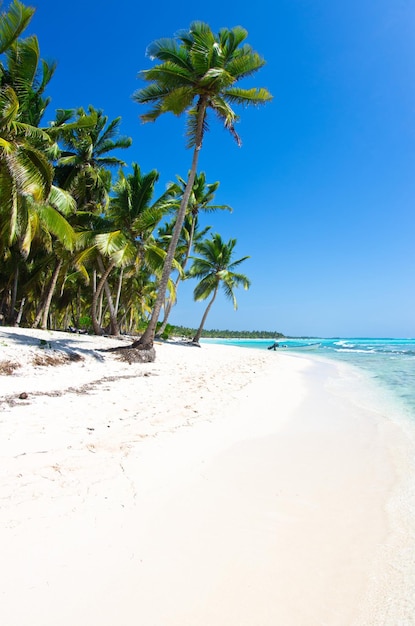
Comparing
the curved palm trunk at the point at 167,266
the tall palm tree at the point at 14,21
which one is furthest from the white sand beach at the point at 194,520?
the tall palm tree at the point at 14,21

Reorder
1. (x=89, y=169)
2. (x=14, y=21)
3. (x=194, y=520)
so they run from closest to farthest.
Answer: (x=194, y=520) < (x=14, y=21) < (x=89, y=169)

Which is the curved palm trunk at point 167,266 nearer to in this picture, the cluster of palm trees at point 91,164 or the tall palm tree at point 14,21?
the cluster of palm trees at point 91,164

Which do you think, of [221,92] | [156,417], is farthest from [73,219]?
[156,417]

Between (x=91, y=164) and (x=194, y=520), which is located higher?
(x=91, y=164)

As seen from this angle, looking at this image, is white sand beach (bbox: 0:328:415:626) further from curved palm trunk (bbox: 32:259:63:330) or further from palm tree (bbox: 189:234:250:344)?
palm tree (bbox: 189:234:250:344)

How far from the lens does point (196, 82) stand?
13148mm

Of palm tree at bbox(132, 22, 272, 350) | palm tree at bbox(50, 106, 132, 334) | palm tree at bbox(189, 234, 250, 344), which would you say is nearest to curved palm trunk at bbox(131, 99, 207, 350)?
palm tree at bbox(132, 22, 272, 350)

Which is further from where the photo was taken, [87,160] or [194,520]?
[87,160]

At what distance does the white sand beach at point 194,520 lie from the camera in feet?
5.70

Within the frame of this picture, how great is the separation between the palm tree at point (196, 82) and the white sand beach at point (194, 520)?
8853 mm

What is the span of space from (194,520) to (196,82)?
1510cm

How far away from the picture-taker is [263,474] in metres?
3.54

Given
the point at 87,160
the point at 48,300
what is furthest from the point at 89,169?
the point at 48,300

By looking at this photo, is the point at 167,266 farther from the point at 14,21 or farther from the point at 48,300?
the point at 48,300
